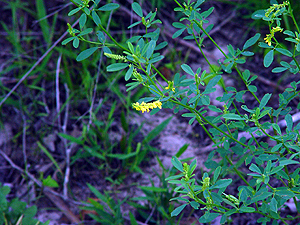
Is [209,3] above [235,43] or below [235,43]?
above

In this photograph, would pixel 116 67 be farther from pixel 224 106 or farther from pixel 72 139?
pixel 72 139

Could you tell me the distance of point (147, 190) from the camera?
217 cm

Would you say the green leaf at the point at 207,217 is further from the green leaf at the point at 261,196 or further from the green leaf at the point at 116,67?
the green leaf at the point at 116,67

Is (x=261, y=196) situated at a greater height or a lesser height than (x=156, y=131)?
greater

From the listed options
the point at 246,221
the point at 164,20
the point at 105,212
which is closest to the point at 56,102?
the point at 105,212

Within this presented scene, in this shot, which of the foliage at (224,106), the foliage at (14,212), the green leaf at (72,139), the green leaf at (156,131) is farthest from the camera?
the green leaf at (156,131)

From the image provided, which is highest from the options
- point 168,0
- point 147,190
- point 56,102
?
point 168,0

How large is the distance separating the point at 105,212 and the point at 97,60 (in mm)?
1421

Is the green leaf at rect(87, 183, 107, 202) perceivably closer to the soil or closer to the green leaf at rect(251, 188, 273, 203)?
the soil

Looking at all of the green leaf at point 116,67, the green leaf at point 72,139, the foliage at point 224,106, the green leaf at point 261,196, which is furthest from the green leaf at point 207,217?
the green leaf at point 72,139

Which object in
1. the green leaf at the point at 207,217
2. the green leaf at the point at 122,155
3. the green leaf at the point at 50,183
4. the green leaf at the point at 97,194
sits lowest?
the green leaf at the point at 97,194

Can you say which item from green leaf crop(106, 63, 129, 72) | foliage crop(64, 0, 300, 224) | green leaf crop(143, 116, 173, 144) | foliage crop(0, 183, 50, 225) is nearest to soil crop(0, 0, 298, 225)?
green leaf crop(143, 116, 173, 144)

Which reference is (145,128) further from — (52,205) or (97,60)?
(52,205)

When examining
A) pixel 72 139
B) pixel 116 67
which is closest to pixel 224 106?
pixel 116 67
